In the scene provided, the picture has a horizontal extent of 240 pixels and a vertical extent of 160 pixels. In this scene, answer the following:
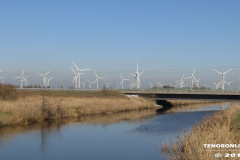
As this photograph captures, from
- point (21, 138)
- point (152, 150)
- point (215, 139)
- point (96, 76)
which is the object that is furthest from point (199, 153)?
point (96, 76)

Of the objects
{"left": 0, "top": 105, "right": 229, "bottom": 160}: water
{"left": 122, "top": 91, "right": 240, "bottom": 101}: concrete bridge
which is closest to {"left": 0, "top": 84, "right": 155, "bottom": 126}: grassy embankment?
{"left": 0, "top": 105, "right": 229, "bottom": 160}: water

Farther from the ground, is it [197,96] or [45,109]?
[197,96]

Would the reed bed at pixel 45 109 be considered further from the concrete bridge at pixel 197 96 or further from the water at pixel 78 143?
the concrete bridge at pixel 197 96

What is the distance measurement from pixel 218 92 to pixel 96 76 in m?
55.5

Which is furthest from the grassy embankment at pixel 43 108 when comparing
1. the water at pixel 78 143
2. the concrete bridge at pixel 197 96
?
the concrete bridge at pixel 197 96

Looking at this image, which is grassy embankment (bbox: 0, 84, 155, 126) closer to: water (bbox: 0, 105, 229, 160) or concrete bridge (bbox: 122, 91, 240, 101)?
water (bbox: 0, 105, 229, 160)

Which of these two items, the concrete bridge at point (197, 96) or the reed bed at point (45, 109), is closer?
the reed bed at point (45, 109)

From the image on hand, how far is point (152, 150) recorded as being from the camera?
71.2ft

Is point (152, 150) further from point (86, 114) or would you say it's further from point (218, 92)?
point (218, 92)

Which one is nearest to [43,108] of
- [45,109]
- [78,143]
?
[45,109]

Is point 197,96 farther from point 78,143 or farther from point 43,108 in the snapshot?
point 78,143

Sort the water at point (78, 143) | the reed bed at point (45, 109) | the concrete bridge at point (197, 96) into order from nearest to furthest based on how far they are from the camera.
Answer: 1. the water at point (78, 143)
2. the reed bed at point (45, 109)
3. the concrete bridge at point (197, 96)

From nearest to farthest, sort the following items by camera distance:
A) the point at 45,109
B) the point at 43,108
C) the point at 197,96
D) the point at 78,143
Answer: the point at 78,143 → the point at 43,108 → the point at 45,109 → the point at 197,96

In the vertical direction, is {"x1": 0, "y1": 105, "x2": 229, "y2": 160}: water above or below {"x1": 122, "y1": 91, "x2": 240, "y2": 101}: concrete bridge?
Answer: below
